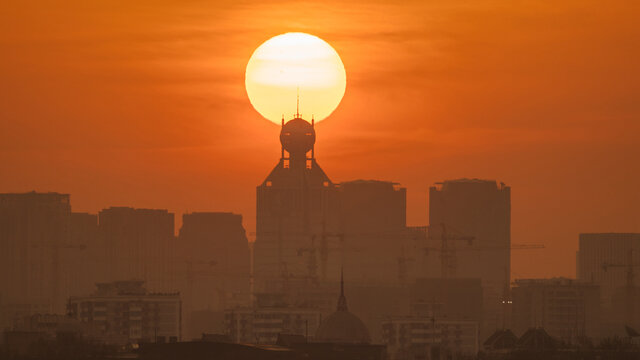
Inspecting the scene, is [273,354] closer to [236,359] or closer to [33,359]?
[236,359]

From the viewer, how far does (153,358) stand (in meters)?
165

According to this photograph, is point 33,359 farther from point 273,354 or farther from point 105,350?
point 273,354

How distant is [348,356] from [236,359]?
3661 centimetres

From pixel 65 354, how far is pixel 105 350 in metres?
5.03

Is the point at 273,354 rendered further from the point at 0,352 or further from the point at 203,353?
the point at 0,352

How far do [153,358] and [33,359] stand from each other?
24.9 meters

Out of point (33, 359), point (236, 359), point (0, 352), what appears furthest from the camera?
point (0, 352)

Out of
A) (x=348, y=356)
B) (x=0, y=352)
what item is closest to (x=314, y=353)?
(x=348, y=356)

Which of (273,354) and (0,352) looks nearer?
(273,354)

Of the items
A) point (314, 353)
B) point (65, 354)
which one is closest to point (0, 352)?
point (65, 354)

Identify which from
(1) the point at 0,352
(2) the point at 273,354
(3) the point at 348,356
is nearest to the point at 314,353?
(3) the point at 348,356

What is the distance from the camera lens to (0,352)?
198 metres

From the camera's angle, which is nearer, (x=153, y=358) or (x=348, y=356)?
(x=153, y=358)

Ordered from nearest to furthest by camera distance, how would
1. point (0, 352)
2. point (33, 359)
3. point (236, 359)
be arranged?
point (236, 359) < point (33, 359) < point (0, 352)
